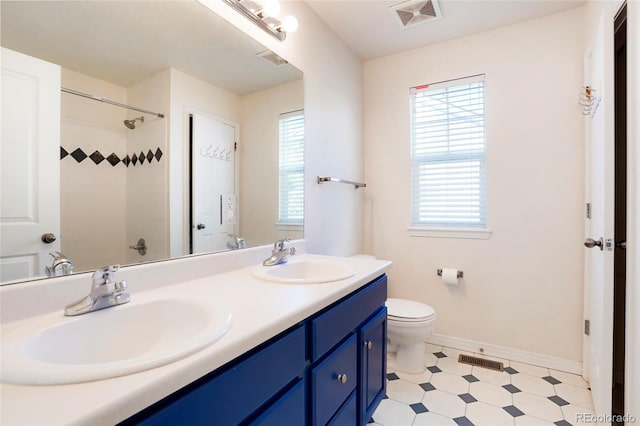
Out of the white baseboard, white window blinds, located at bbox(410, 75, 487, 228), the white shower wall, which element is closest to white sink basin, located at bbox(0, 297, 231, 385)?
the white shower wall

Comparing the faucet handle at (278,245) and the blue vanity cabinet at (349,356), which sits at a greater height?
the faucet handle at (278,245)

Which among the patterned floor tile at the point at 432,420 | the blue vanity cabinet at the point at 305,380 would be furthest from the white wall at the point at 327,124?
Answer: the patterned floor tile at the point at 432,420

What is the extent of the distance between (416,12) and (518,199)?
4.78 feet

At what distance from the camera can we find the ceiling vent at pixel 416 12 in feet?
6.19

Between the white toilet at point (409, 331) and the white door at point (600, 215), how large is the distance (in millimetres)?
817

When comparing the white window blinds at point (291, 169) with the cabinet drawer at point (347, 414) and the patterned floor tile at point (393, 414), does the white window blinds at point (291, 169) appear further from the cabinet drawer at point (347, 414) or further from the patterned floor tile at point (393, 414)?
the patterned floor tile at point (393, 414)

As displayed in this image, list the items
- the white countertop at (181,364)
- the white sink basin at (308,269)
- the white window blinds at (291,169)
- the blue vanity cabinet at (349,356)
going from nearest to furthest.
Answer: the white countertop at (181,364), the blue vanity cabinet at (349,356), the white sink basin at (308,269), the white window blinds at (291,169)

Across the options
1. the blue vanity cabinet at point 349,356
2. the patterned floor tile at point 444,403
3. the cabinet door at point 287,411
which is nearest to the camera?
the cabinet door at point 287,411

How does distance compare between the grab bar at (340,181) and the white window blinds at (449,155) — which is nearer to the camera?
the grab bar at (340,181)

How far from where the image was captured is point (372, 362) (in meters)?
1.42

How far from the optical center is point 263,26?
4.99 ft

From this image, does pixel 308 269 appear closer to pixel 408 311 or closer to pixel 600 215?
pixel 408 311

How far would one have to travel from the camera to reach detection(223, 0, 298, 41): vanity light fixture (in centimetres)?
141

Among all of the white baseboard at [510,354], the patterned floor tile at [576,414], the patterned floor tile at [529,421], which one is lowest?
the patterned floor tile at [529,421]
